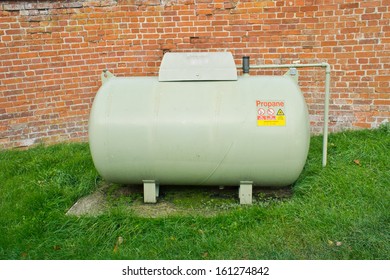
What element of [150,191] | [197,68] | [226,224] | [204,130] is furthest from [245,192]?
[197,68]

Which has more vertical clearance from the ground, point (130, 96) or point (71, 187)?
point (130, 96)

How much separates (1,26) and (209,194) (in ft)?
12.1

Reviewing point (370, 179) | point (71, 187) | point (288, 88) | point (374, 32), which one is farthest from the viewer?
point (374, 32)

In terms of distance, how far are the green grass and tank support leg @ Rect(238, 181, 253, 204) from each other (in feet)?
0.40

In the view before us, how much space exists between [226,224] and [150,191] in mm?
879

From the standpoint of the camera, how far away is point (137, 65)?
5.50m

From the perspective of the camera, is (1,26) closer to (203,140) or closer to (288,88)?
(203,140)

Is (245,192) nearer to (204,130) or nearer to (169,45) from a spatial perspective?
(204,130)

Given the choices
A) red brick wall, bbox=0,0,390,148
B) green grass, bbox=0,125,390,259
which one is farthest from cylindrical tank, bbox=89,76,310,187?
red brick wall, bbox=0,0,390,148

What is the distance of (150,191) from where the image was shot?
383 centimetres

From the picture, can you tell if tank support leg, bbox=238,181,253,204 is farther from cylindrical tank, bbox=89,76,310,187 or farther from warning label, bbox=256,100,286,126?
warning label, bbox=256,100,286,126

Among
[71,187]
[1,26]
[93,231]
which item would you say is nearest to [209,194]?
[93,231]

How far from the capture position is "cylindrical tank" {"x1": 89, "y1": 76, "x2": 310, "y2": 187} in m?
3.49

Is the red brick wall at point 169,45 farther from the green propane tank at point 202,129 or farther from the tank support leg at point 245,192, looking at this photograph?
the tank support leg at point 245,192
